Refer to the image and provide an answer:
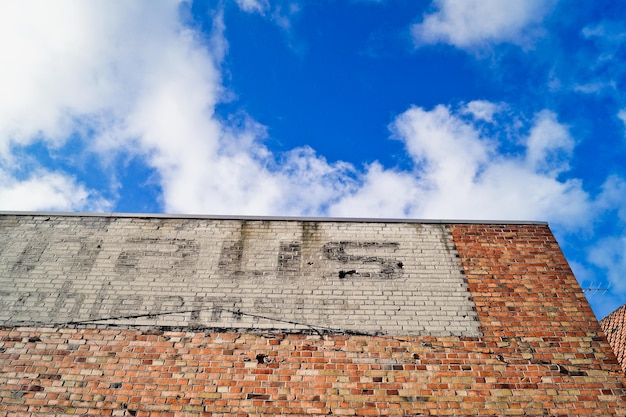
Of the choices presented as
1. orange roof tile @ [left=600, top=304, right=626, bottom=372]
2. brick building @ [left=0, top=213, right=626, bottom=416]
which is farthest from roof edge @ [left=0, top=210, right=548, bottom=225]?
orange roof tile @ [left=600, top=304, right=626, bottom=372]

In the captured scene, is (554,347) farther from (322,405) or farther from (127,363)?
(127,363)

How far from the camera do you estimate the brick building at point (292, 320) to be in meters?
4.79

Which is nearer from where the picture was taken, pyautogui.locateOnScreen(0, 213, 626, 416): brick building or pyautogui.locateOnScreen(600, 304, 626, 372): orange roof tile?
pyautogui.locateOnScreen(0, 213, 626, 416): brick building

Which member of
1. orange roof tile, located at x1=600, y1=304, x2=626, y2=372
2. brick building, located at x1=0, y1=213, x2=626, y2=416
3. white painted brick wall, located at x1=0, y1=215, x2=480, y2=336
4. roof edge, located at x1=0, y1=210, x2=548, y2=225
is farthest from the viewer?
orange roof tile, located at x1=600, y1=304, x2=626, y2=372

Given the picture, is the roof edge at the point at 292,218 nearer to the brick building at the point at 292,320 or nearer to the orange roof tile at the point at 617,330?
the brick building at the point at 292,320

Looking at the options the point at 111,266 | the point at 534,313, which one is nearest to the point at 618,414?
the point at 534,313

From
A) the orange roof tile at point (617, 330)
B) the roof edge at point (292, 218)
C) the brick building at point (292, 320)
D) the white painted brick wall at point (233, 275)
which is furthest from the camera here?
the orange roof tile at point (617, 330)

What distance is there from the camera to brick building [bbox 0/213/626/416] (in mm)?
4793

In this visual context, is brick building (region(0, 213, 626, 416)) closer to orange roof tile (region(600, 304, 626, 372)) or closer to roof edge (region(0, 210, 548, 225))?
roof edge (region(0, 210, 548, 225))

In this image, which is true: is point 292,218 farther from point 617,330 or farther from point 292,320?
point 617,330

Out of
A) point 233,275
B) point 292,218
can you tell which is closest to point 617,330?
point 292,218

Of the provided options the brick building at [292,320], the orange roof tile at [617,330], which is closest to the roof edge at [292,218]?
the brick building at [292,320]

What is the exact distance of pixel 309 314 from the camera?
18.1ft

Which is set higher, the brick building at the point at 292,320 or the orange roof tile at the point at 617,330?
the orange roof tile at the point at 617,330
